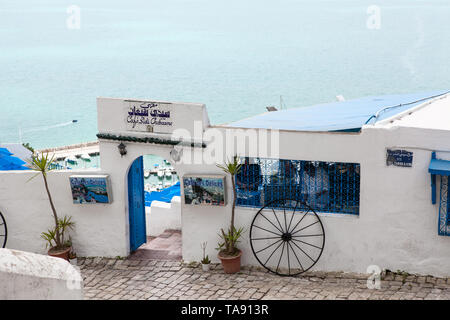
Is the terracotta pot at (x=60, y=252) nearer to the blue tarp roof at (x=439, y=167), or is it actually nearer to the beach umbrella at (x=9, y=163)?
the beach umbrella at (x=9, y=163)

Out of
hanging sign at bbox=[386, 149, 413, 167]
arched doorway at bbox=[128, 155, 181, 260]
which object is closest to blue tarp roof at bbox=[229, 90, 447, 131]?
hanging sign at bbox=[386, 149, 413, 167]

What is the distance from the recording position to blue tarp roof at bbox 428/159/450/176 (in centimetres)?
1134

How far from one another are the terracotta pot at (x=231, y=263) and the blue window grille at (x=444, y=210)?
402 centimetres

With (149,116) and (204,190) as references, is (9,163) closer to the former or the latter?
(149,116)

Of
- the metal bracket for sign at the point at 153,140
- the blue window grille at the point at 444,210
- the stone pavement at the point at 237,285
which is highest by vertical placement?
the metal bracket for sign at the point at 153,140

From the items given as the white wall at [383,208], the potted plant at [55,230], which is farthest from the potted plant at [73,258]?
the white wall at [383,208]

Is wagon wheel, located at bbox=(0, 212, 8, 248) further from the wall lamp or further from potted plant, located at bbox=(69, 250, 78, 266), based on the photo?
the wall lamp

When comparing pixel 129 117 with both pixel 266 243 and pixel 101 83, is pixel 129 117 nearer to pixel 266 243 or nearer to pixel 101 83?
pixel 266 243

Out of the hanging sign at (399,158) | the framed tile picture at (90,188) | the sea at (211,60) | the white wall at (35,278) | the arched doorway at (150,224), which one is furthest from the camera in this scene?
the sea at (211,60)

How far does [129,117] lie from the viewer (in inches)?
535

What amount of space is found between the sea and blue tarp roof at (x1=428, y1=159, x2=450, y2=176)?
61671 millimetres

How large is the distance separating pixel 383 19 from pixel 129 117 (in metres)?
156

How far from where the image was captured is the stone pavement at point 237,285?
1189cm

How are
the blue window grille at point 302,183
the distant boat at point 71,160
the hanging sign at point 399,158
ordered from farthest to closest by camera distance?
the distant boat at point 71,160 < the blue window grille at point 302,183 < the hanging sign at point 399,158
